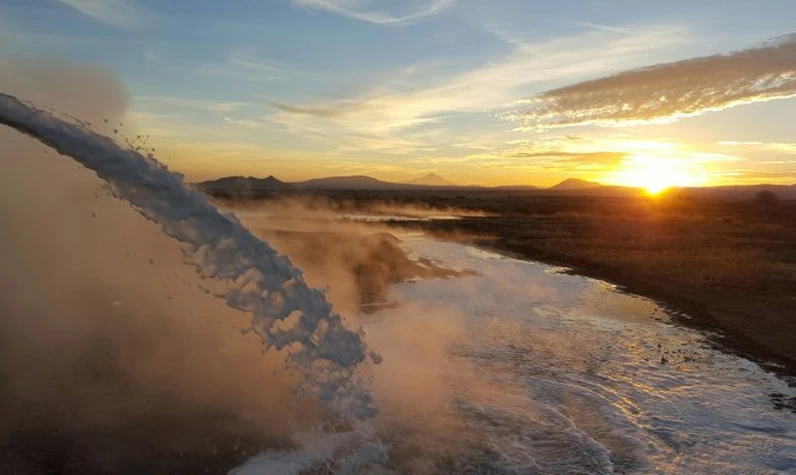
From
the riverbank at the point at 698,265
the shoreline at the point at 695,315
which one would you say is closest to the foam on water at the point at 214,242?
the shoreline at the point at 695,315

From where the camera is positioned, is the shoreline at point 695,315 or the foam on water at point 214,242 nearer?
the foam on water at point 214,242

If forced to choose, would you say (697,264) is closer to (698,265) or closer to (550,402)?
(698,265)

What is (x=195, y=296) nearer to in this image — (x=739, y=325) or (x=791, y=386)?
(x=791, y=386)

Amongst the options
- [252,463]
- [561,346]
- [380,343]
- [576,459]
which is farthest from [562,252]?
[252,463]

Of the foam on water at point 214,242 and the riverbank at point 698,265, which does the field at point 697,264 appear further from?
the foam on water at point 214,242

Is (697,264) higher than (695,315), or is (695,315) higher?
(697,264)

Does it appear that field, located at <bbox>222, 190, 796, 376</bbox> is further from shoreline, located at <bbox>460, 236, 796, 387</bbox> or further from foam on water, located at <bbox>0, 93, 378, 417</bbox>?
foam on water, located at <bbox>0, 93, 378, 417</bbox>

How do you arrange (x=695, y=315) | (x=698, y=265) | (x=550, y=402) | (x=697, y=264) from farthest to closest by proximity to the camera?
(x=697, y=264), (x=698, y=265), (x=695, y=315), (x=550, y=402)

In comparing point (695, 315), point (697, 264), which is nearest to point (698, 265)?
point (697, 264)
